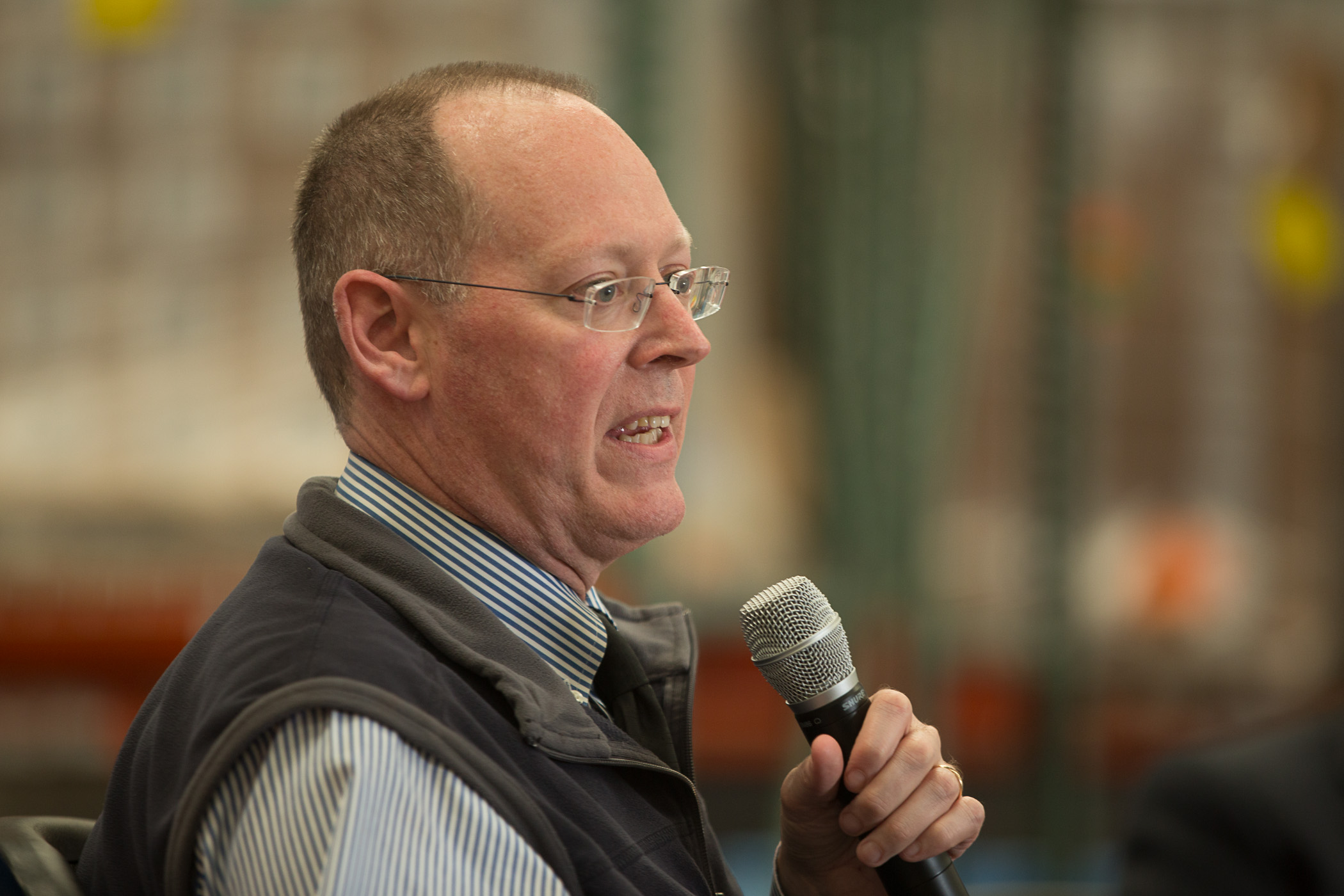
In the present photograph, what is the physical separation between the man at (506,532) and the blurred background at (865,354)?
2.51m

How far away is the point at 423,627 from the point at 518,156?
1.57 feet

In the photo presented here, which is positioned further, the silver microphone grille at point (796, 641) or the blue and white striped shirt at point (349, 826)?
the silver microphone grille at point (796, 641)

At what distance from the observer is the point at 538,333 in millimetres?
1268

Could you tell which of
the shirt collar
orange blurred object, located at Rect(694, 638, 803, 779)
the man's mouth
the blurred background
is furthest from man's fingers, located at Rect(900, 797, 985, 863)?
orange blurred object, located at Rect(694, 638, 803, 779)

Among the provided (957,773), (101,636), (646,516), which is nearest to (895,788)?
(957,773)

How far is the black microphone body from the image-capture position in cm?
119

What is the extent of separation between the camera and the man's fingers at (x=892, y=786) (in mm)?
1176

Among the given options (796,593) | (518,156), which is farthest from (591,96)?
(796,593)

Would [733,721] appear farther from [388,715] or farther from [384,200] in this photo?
[388,715]

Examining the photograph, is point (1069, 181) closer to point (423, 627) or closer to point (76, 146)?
point (76, 146)

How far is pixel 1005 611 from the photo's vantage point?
13.8 ft

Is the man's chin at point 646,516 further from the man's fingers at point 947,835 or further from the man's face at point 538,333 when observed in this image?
the man's fingers at point 947,835

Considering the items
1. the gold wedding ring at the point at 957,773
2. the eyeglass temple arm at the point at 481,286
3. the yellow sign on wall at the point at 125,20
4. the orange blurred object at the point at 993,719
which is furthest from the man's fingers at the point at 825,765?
the yellow sign on wall at the point at 125,20

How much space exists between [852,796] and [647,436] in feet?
1.40
